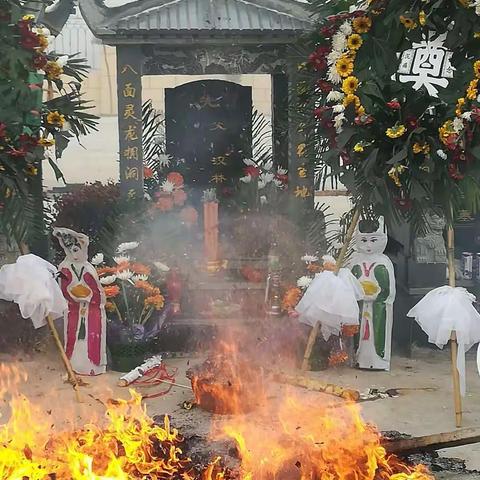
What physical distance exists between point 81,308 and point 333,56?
322 centimetres

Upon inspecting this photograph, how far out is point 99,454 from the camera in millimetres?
4453

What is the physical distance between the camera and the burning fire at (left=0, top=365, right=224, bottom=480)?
13.9 ft

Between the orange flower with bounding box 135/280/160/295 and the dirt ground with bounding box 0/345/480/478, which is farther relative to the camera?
the orange flower with bounding box 135/280/160/295

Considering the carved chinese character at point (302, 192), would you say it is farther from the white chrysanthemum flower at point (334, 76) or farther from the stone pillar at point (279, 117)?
the white chrysanthemum flower at point (334, 76)

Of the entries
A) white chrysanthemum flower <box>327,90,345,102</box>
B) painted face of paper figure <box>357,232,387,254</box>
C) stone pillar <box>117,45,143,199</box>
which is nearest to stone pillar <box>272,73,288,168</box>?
stone pillar <box>117,45,143,199</box>

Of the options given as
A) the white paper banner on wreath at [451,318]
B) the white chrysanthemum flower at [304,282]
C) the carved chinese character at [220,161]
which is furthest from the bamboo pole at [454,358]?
the carved chinese character at [220,161]

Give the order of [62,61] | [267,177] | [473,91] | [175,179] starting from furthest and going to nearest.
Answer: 1. [267,177]
2. [175,179]
3. [62,61]
4. [473,91]

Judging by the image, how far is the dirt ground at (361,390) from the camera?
5840 millimetres

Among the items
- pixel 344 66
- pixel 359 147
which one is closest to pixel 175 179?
pixel 344 66

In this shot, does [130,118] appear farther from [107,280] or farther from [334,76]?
[334,76]

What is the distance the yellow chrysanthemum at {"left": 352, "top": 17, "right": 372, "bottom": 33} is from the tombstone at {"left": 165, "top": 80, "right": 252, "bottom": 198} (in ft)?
13.2

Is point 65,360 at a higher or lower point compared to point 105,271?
lower

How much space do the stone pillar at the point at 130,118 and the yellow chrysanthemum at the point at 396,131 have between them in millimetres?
3354

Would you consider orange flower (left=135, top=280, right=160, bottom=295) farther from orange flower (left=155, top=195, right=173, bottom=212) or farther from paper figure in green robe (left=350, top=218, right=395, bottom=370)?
paper figure in green robe (left=350, top=218, right=395, bottom=370)
